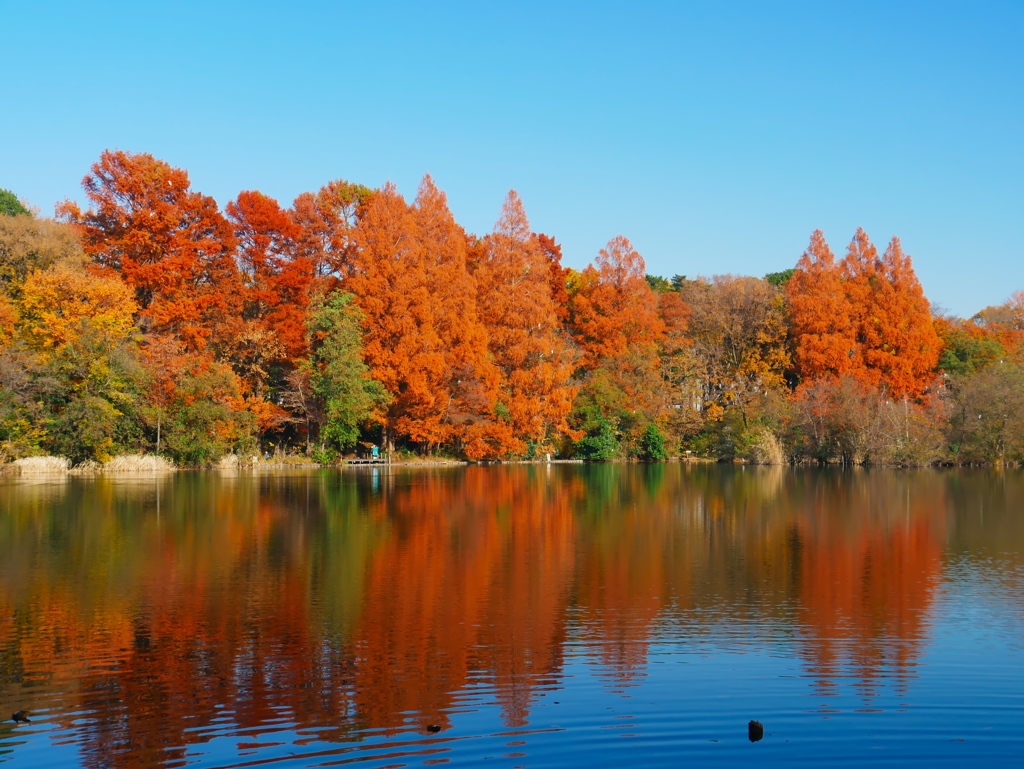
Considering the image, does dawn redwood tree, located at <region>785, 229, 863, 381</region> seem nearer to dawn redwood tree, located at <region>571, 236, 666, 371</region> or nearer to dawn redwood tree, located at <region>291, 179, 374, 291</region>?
dawn redwood tree, located at <region>571, 236, 666, 371</region>

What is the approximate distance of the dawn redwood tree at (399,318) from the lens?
1655 inches

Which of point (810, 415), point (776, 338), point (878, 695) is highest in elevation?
point (776, 338)

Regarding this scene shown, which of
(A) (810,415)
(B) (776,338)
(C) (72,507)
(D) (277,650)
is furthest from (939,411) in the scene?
(D) (277,650)

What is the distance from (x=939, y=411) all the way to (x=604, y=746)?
142 ft

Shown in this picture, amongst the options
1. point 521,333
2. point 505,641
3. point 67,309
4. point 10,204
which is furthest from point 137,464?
point 505,641

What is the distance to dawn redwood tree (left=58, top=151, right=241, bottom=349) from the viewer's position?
134 feet

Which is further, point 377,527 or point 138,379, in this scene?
point 138,379

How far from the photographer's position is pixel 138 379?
35125 mm

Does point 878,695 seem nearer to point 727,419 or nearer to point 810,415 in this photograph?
point 810,415

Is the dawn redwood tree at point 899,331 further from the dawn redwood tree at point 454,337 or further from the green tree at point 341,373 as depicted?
the green tree at point 341,373

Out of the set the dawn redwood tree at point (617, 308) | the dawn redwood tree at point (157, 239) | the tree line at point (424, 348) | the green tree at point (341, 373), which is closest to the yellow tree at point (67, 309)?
the tree line at point (424, 348)

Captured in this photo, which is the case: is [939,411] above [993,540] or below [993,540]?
above

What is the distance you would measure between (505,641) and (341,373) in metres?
31.9

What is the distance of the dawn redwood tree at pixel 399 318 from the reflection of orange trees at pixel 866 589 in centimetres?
2331
